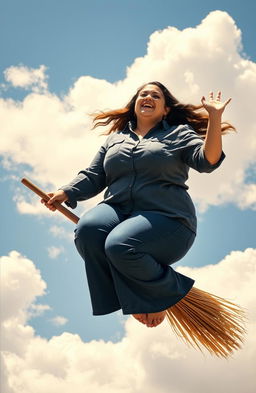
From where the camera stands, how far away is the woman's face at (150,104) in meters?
4.62

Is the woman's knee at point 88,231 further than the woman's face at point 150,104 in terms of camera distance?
No

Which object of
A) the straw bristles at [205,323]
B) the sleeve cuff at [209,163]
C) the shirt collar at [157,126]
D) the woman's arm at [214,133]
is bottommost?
the straw bristles at [205,323]

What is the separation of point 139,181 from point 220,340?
1.46 m

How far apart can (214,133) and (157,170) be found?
53cm

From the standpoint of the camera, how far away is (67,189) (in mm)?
4645

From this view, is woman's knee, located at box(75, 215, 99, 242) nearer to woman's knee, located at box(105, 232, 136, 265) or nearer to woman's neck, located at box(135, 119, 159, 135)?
woman's knee, located at box(105, 232, 136, 265)

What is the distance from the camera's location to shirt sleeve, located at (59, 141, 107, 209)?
4.65 m

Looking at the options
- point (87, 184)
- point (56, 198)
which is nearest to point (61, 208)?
point (56, 198)

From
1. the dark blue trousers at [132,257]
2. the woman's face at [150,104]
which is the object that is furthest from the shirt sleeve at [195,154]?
the dark blue trousers at [132,257]

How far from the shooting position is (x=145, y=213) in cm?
416

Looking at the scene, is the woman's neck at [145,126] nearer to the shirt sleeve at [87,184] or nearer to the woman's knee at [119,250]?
the shirt sleeve at [87,184]

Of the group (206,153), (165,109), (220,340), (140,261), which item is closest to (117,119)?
(165,109)

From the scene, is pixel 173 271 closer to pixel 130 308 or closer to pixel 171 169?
pixel 130 308

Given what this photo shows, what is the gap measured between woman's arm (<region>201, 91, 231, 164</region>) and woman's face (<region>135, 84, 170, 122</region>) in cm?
67
